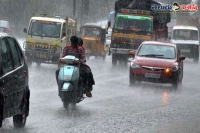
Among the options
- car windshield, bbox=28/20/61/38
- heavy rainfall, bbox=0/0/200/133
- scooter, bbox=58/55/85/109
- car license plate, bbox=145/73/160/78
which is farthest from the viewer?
car windshield, bbox=28/20/61/38

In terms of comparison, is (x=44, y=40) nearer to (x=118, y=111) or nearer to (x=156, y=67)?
(x=156, y=67)

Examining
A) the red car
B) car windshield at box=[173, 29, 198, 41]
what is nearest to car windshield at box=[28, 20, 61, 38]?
the red car

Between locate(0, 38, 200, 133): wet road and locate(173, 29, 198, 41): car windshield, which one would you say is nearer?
locate(0, 38, 200, 133): wet road

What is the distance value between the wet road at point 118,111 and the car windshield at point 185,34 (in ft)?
67.7

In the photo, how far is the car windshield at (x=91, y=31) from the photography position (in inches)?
1691

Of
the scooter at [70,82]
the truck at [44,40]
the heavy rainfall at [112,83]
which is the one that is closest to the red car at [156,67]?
the heavy rainfall at [112,83]

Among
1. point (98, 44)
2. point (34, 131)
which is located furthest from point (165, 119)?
point (98, 44)

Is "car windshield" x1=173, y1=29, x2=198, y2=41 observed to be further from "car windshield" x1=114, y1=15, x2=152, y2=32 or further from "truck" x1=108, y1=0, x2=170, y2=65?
"car windshield" x1=114, y1=15, x2=152, y2=32

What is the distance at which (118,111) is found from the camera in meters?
15.0

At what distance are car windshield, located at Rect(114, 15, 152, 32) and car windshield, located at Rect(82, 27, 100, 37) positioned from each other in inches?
300

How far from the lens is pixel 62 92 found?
591 inches

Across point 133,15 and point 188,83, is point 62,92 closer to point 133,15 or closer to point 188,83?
point 188,83

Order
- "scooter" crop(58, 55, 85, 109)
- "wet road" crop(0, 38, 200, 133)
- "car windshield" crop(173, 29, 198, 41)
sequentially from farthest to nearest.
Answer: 1. "car windshield" crop(173, 29, 198, 41)
2. "scooter" crop(58, 55, 85, 109)
3. "wet road" crop(0, 38, 200, 133)

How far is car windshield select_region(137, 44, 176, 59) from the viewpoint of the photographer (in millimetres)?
23656
